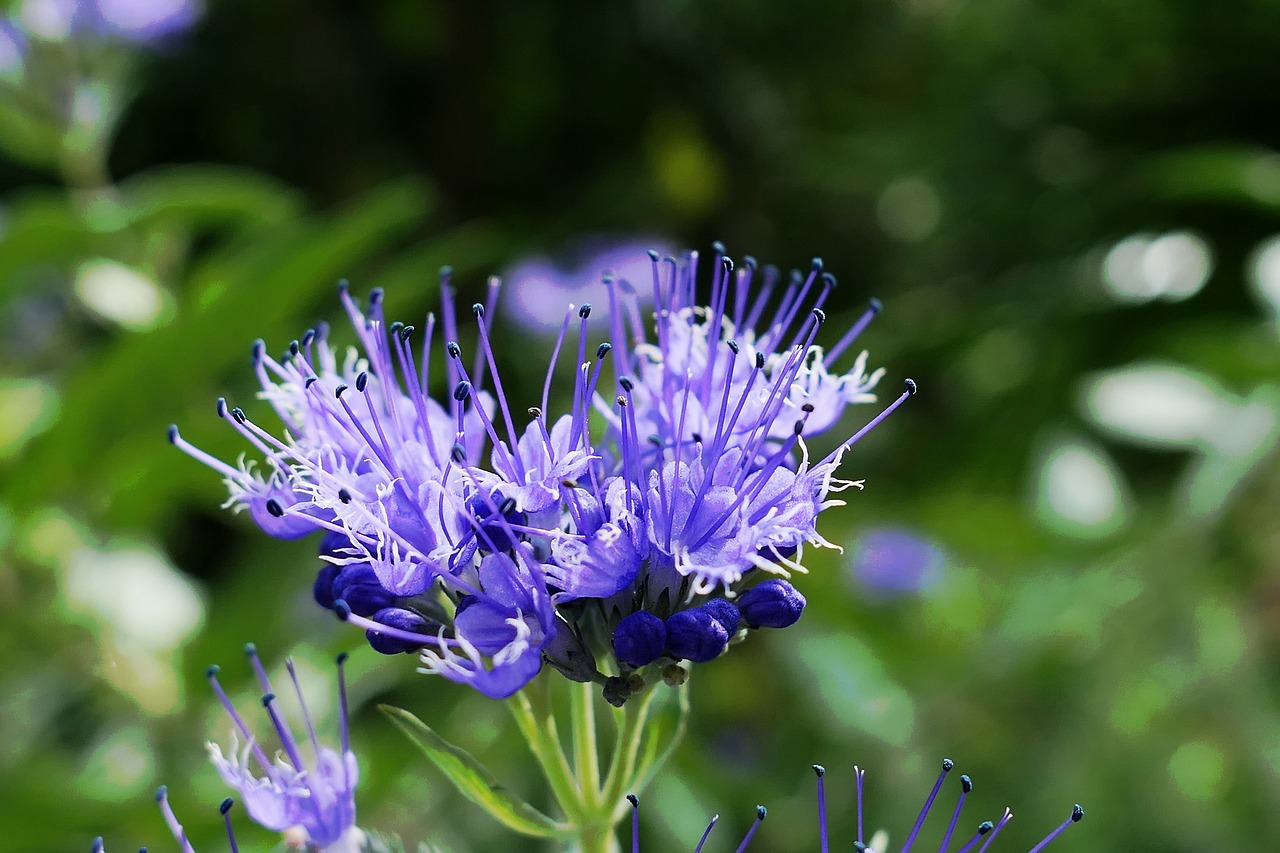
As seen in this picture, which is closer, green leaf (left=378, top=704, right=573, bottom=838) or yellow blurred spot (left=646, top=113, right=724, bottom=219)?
green leaf (left=378, top=704, right=573, bottom=838)

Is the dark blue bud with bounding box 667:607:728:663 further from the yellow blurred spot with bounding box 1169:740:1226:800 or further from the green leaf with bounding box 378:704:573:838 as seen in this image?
the yellow blurred spot with bounding box 1169:740:1226:800

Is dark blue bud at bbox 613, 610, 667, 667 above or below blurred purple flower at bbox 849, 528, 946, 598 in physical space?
below

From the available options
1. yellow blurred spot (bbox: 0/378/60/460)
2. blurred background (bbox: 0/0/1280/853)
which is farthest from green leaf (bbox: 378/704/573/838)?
yellow blurred spot (bbox: 0/378/60/460)

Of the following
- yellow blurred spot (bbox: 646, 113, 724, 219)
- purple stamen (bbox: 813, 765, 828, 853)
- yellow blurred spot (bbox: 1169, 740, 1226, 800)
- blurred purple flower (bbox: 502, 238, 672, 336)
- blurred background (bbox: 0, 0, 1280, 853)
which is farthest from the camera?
yellow blurred spot (bbox: 646, 113, 724, 219)

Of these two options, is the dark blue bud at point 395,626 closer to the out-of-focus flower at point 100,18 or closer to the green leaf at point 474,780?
the green leaf at point 474,780

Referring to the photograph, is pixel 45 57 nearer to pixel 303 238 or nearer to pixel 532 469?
pixel 303 238

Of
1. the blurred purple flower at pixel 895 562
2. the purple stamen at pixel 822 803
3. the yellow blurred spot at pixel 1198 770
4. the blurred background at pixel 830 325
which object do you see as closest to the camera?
the purple stamen at pixel 822 803

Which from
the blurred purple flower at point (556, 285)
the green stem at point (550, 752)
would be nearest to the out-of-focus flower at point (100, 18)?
the blurred purple flower at point (556, 285)

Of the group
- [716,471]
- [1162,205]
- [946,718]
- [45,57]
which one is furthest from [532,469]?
[1162,205]
